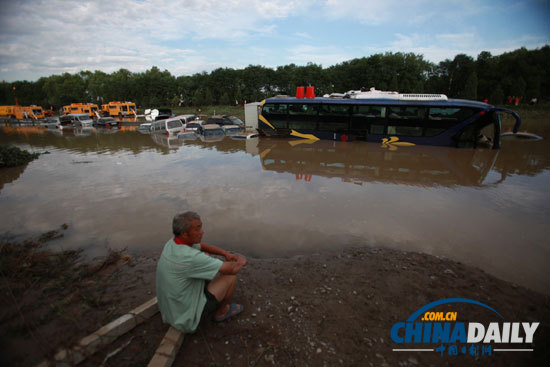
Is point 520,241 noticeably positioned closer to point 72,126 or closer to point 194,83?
point 72,126

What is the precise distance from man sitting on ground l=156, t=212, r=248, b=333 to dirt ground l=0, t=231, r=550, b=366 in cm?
37

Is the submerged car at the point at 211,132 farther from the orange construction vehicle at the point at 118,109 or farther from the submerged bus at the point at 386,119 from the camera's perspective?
the orange construction vehicle at the point at 118,109

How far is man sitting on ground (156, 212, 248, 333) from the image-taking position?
271 centimetres

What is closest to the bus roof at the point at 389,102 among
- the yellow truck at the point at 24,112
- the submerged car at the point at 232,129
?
the submerged car at the point at 232,129

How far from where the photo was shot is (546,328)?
305 cm

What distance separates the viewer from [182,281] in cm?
273

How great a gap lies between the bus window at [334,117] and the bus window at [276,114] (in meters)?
2.71

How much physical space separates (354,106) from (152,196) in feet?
45.0

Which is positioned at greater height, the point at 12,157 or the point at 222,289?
the point at 12,157

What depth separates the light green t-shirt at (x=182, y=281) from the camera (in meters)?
2.70

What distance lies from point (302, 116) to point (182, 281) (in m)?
17.0

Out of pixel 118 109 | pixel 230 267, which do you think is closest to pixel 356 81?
pixel 118 109

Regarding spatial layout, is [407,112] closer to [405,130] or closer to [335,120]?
[405,130]

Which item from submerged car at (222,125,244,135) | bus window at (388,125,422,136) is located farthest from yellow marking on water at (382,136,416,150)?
submerged car at (222,125,244,135)
